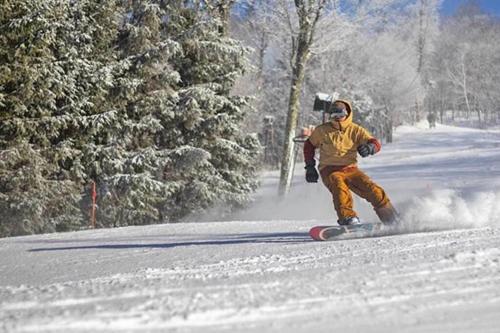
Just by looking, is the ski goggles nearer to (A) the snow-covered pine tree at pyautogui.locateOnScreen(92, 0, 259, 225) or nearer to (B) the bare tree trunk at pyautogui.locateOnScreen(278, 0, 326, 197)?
(A) the snow-covered pine tree at pyautogui.locateOnScreen(92, 0, 259, 225)

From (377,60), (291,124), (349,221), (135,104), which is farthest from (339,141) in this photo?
(377,60)

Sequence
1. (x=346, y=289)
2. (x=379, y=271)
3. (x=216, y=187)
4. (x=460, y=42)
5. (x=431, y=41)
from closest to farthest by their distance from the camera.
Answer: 1. (x=346, y=289)
2. (x=379, y=271)
3. (x=216, y=187)
4. (x=431, y=41)
5. (x=460, y=42)

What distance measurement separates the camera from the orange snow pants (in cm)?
641

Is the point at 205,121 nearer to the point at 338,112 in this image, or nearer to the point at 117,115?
the point at 117,115

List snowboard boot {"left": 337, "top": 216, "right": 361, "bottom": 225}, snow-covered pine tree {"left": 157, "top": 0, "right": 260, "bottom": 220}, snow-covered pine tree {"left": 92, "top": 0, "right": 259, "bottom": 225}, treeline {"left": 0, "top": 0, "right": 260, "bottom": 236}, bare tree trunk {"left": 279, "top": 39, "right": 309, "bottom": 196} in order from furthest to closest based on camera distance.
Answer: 1. bare tree trunk {"left": 279, "top": 39, "right": 309, "bottom": 196}
2. snow-covered pine tree {"left": 157, "top": 0, "right": 260, "bottom": 220}
3. snow-covered pine tree {"left": 92, "top": 0, "right": 259, "bottom": 225}
4. treeline {"left": 0, "top": 0, "right": 260, "bottom": 236}
5. snowboard boot {"left": 337, "top": 216, "right": 361, "bottom": 225}

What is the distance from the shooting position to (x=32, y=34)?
1222 centimetres

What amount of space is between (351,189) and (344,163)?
331 mm

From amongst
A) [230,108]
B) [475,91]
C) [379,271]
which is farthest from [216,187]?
[475,91]

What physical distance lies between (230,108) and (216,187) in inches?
92.8

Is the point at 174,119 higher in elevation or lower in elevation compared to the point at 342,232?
higher

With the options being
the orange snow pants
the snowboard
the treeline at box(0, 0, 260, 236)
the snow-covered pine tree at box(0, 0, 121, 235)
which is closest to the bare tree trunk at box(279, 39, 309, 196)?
the treeline at box(0, 0, 260, 236)

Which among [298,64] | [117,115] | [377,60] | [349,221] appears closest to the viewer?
[349,221]

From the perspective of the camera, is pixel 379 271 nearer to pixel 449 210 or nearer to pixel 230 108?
pixel 449 210

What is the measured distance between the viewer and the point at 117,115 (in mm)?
14648
